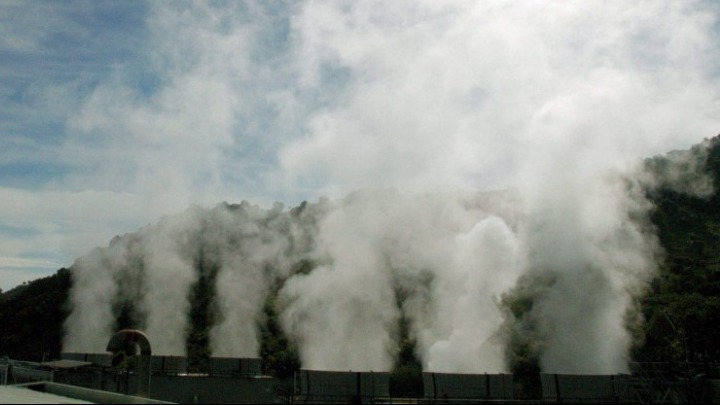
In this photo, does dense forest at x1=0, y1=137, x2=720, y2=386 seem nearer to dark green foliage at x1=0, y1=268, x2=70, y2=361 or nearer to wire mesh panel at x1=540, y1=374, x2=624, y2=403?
dark green foliage at x1=0, y1=268, x2=70, y2=361

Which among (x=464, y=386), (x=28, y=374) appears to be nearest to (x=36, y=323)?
(x=28, y=374)

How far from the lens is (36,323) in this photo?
3076 inches

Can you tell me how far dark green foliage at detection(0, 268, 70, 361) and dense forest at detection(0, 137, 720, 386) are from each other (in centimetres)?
13

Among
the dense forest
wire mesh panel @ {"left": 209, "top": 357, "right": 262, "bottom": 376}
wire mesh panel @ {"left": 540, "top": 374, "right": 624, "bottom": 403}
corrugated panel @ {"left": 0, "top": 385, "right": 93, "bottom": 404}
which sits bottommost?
wire mesh panel @ {"left": 540, "top": 374, "right": 624, "bottom": 403}

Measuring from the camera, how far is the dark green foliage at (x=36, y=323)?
74938 millimetres

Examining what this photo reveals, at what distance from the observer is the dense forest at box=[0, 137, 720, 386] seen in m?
49.1

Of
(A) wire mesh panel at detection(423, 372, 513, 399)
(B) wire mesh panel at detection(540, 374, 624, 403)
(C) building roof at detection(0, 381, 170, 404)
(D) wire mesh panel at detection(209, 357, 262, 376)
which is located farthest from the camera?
(D) wire mesh panel at detection(209, 357, 262, 376)

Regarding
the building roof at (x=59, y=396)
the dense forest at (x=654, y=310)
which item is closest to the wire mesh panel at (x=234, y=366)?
the building roof at (x=59, y=396)

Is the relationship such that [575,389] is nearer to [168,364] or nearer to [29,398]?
[168,364]

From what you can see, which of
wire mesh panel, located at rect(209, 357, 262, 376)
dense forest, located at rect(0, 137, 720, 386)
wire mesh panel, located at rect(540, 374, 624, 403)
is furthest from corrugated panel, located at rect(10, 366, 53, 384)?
wire mesh panel, located at rect(540, 374, 624, 403)

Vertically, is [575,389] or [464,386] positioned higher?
[464,386]

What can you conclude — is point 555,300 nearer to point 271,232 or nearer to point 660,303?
point 660,303

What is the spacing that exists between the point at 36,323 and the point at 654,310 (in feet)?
243

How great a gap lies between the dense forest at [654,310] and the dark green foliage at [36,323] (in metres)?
0.13
